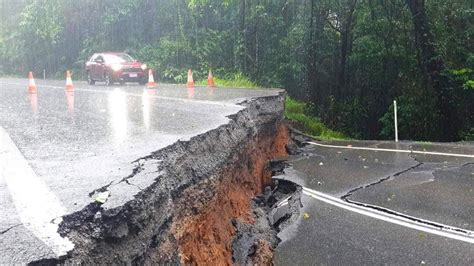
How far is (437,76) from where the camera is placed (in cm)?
1886

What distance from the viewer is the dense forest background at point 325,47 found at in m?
19.3

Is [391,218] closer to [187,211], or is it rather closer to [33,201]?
[187,211]

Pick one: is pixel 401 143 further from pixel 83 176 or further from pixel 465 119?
pixel 83 176

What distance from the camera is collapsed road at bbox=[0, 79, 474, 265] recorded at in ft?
12.1

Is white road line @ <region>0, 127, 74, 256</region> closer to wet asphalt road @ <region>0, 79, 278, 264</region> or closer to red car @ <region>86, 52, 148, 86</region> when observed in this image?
wet asphalt road @ <region>0, 79, 278, 264</region>

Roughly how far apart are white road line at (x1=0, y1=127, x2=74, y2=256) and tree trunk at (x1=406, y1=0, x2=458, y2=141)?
16632mm

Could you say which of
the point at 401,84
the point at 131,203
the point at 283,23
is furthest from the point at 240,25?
the point at 131,203

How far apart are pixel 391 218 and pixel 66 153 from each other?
4.61 metres

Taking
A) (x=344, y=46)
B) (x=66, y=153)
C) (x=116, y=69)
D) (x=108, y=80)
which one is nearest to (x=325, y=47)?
(x=344, y=46)

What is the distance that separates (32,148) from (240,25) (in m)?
21.4

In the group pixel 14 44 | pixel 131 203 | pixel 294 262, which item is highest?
pixel 14 44

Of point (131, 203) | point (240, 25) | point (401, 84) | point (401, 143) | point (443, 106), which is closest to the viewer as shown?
point (131, 203)

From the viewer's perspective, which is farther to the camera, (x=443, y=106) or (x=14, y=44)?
(x=14, y=44)

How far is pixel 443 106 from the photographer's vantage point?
62.1ft
